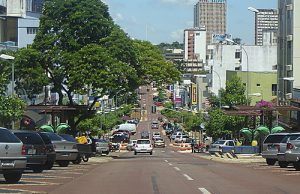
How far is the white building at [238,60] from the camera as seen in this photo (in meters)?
107

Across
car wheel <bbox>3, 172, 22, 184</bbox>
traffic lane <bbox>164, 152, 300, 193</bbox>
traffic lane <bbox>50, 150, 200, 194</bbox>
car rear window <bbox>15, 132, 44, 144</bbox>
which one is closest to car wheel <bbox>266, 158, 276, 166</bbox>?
traffic lane <bbox>164, 152, 300, 193</bbox>

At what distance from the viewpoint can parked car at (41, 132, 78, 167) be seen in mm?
33906

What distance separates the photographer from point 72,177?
2652cm

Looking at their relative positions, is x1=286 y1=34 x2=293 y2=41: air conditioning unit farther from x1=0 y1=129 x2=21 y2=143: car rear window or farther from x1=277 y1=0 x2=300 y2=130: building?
x1=0 y1=129 x2=21 y2=143: car rear window

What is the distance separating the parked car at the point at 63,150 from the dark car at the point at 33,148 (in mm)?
5874

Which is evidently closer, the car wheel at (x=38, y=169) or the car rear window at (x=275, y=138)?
the car wheel at (x=38, y=169)

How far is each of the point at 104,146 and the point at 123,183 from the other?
32079mm

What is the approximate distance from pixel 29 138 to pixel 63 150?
6.87 meters

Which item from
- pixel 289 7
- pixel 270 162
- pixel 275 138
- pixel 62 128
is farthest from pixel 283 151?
pixel 289 7

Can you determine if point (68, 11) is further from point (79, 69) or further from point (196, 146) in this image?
point (196, 146)

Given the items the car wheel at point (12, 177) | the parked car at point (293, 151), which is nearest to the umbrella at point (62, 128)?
the parked car at point (293, 151)

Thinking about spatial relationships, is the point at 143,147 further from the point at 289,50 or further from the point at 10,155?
the point at 10,155

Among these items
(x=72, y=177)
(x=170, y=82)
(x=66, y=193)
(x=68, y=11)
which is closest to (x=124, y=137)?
(x=170, y=82)

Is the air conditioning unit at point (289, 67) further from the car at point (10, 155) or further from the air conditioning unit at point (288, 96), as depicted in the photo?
the car at point (10, 155)
